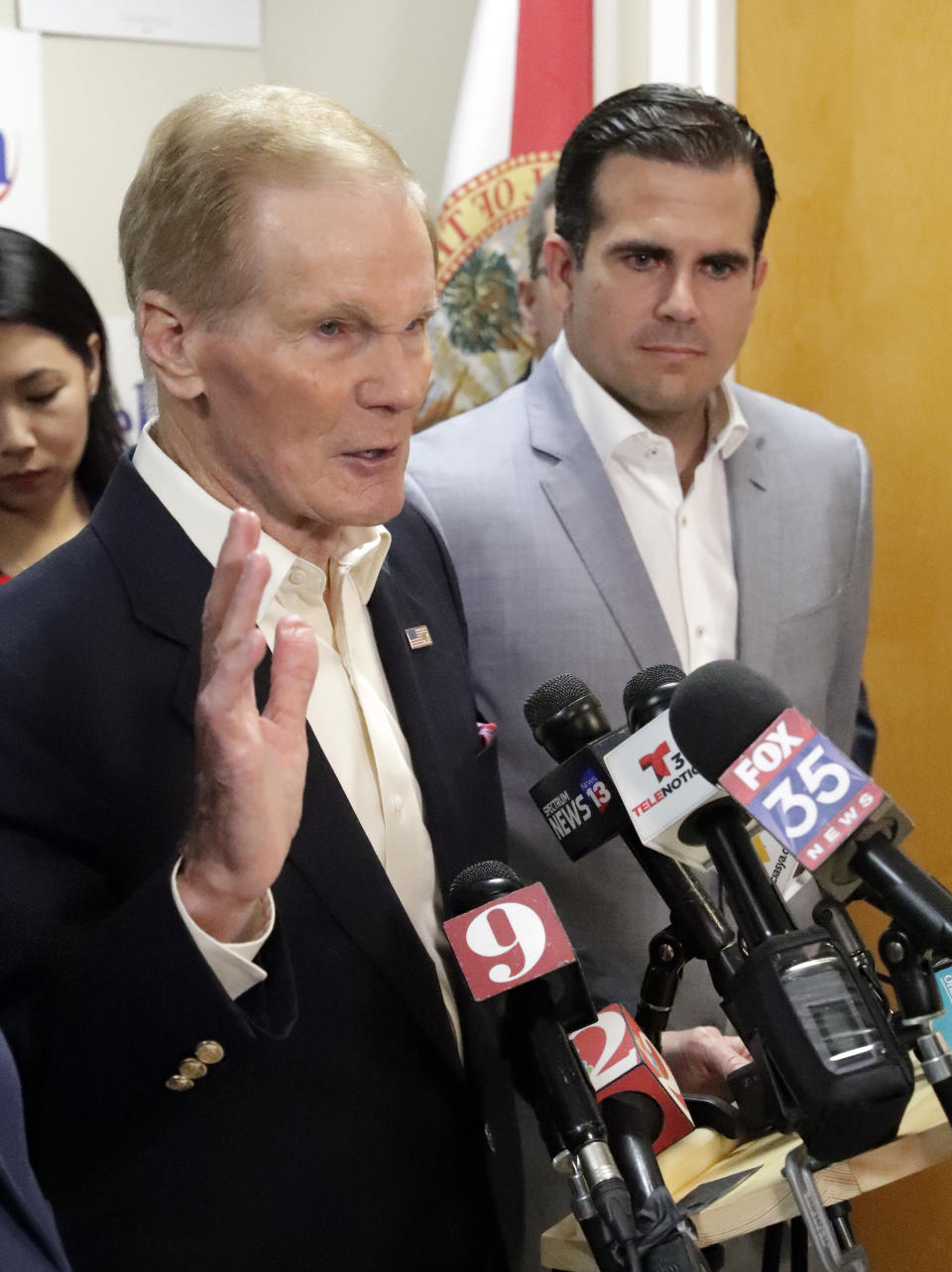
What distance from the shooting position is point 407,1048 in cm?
132

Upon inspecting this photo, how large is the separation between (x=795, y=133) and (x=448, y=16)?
44.4 inches

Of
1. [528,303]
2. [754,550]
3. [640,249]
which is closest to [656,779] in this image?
[754,550]

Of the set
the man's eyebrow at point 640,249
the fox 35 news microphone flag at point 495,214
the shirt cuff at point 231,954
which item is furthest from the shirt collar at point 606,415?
the fox 35 news microphone flag at point 495,214

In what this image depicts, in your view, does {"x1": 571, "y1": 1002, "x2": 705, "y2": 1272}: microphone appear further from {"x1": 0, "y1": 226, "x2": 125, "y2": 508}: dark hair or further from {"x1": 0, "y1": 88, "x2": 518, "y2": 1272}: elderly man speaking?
{"x1": 0, "y1": 226, "x2": 125, "y2": 508}: dark hair

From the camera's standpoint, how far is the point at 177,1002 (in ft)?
3.54

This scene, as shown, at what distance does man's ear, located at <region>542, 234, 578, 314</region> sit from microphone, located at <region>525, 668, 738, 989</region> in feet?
3.16

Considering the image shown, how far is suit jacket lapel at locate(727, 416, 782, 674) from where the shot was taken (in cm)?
192

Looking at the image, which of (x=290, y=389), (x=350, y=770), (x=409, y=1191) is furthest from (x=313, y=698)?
(x=409, y=1191)

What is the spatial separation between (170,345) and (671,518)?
0.88 metres

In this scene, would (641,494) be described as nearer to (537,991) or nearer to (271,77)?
(537,991)

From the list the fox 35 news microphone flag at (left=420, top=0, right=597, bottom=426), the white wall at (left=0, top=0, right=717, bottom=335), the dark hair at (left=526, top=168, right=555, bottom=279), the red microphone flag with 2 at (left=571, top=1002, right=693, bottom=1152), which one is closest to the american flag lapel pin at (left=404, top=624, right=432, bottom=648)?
the red microphone flag with 2 at (left=571, top=1002, right=693, bottom=1152)

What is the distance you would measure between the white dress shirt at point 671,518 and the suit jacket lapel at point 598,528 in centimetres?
3

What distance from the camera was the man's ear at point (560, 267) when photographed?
2070 millimetres

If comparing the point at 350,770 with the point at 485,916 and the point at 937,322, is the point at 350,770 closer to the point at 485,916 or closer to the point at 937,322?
the point at 485,916
